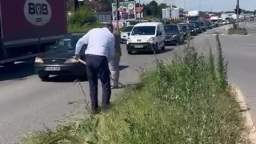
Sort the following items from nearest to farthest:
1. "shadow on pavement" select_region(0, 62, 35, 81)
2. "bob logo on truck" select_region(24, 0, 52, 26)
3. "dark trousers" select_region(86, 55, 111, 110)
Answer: "dark trousers" select_region(86, 55, 111, 110) < "shadow on pavement" select_region(0, 62, 35, 81) < "bob logo on truck" select_region(24, 0, 52, 26)

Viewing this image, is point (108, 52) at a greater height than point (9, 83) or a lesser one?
greater

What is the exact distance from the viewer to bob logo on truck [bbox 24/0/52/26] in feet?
84.6

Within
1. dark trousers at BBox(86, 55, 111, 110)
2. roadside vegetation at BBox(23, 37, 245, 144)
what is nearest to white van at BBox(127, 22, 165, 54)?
dark trousers at BBox(86, 55, 111, 110)

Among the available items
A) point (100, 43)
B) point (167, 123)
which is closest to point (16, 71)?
point (100, 43)

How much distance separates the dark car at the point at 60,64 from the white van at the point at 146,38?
14351 millimetres

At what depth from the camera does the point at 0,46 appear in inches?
909

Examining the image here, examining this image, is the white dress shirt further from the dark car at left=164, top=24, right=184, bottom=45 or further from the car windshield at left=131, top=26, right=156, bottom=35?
the dark car at left=164, top=24, right=184, bottom=45

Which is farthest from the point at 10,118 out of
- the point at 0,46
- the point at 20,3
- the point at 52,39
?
the point at 52,39

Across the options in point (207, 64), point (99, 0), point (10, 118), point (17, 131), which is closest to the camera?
point (17, 131)

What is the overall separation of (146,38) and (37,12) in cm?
1076

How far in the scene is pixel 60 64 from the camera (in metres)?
20.2

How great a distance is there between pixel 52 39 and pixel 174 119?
2182 centimetres

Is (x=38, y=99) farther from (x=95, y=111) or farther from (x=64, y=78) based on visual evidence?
(x=64, y=78)

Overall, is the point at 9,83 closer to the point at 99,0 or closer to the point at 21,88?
the point at 21,88
